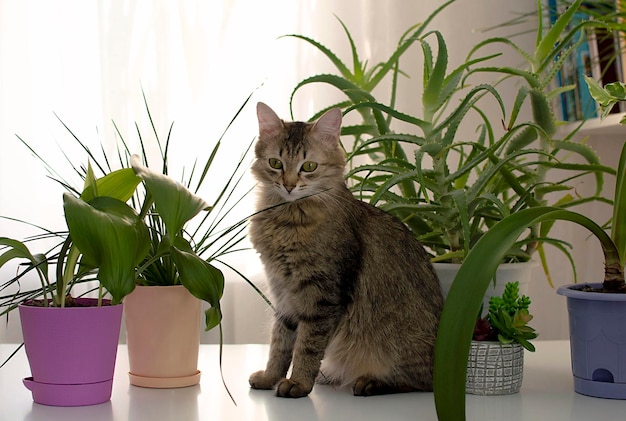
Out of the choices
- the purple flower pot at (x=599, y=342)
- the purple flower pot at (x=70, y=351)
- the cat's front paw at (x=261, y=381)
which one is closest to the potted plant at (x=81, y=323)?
the purple flower pot at (x=70, y=351)

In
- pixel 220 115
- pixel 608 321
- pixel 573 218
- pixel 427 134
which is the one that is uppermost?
pixel 220 115

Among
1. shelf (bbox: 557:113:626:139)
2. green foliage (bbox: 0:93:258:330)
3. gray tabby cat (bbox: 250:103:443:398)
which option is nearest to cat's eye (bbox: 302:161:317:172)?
gray tabby cat (bbox: 250:103:443:398)

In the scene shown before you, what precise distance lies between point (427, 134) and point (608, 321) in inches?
17.1

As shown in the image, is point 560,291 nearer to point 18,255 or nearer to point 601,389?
point 601,389

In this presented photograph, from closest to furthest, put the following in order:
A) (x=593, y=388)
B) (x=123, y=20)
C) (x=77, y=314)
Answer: (x=77, y=314) → (x=593, y=388) → (x=123, y=20)

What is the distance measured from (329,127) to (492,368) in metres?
0.46

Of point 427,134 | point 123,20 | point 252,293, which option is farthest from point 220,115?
point 427,134

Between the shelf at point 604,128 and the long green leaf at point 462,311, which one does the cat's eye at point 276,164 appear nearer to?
the long green leaf at point 462,311

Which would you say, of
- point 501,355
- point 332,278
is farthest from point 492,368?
point 332,278

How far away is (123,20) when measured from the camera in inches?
94.4

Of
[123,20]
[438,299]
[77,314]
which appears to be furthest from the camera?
[123,20]

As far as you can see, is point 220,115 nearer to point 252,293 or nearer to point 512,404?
point 252,293

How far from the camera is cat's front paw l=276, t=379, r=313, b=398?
111 cm

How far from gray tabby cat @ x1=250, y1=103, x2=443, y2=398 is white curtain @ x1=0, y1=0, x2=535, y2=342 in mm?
1156
